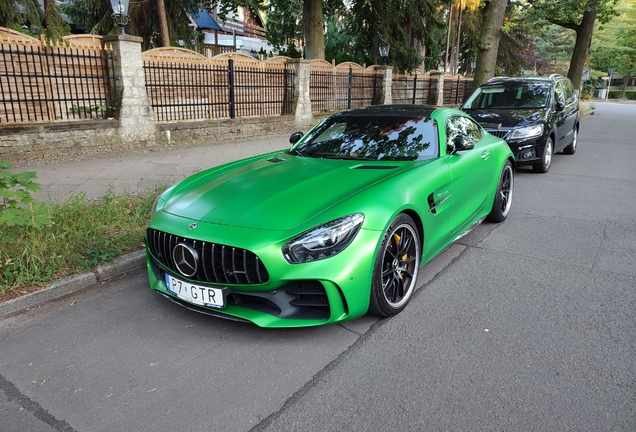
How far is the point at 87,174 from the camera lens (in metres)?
7.73

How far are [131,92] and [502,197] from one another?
8.01 metres

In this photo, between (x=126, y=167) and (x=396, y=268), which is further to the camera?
Answer: (x=126, y=167)

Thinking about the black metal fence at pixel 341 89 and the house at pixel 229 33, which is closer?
the black metal fence at pixel 341 89

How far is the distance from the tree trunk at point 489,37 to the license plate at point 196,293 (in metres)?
15.0

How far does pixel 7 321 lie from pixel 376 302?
8.84 feet

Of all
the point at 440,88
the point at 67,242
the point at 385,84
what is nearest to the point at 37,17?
the point at 67,242

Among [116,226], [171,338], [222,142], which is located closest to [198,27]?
[222,142]

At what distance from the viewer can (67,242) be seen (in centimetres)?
434

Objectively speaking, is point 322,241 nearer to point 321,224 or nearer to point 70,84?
point 321,224

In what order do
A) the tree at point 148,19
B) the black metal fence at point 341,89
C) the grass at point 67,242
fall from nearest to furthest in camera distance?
the grass at point 67,242, the black metal fence at point 341,89, the tree at point 148,19

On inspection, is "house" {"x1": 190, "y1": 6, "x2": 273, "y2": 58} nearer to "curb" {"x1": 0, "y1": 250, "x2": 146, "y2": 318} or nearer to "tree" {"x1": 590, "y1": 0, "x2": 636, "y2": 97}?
"curb" {"x1": 0, "y1": 250, "x2": 146, "y2": 318}

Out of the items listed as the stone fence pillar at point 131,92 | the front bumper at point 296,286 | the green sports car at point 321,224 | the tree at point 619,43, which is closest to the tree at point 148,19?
the stone fence pillar at point 131,92

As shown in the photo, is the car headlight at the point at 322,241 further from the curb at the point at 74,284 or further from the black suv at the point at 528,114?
the black suv at the point at 528,114

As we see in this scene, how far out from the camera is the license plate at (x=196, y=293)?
2.90 metres
